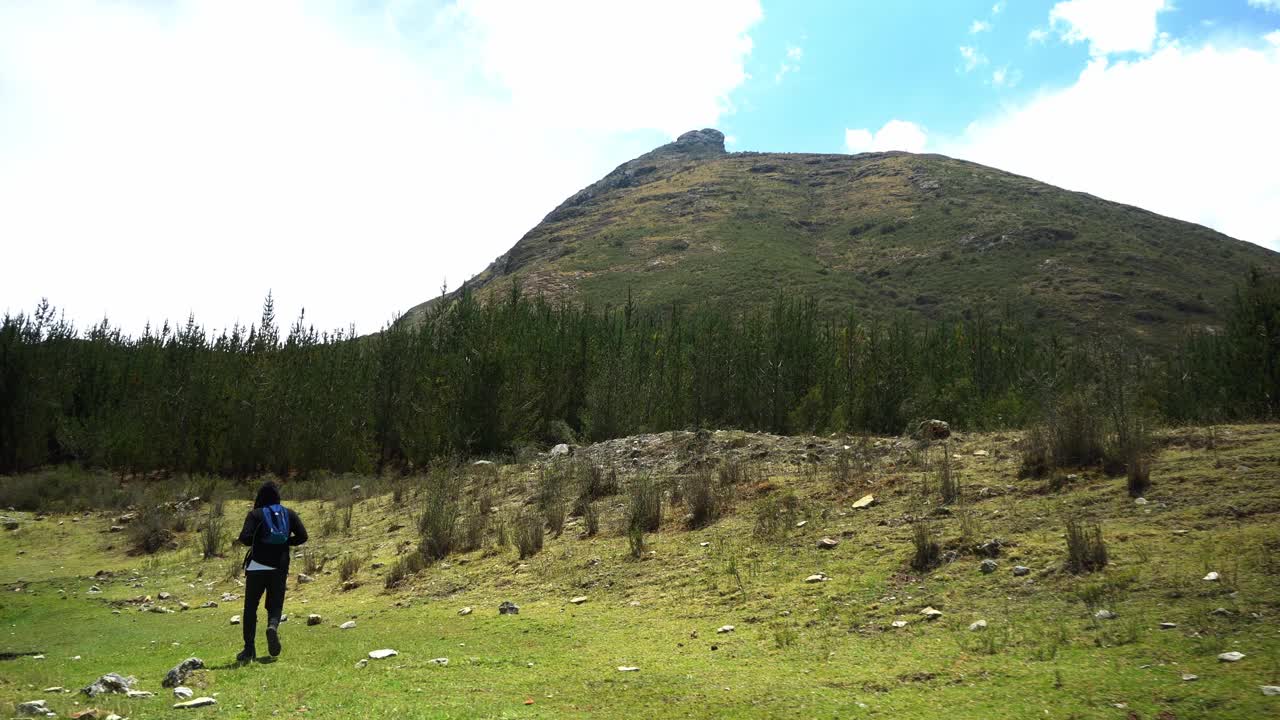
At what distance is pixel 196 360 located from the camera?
30328 mm

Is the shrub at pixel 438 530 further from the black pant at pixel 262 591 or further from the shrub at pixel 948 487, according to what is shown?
the shrub at pixel 948 487

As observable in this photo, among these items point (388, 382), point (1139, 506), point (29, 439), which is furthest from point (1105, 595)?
point (29, 439)

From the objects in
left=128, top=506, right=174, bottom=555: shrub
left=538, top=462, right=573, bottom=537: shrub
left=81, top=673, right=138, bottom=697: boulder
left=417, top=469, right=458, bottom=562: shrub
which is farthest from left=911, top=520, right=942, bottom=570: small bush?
left=128, top=506, right=174, bottom=555: shrub

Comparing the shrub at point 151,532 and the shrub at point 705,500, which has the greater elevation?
the shrub at point 705,500

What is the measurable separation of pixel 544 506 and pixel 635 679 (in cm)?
810

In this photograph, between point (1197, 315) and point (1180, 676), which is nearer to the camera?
point (1180, 676)

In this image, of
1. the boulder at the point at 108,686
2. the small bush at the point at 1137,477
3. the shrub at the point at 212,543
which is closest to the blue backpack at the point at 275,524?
the boulder at the point at 108,686

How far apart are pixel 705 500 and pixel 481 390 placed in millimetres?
14899

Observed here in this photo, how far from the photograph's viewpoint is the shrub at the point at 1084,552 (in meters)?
6.35

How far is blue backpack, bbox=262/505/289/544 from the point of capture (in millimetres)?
7340

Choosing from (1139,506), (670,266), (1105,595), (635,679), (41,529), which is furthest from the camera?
(670,266)

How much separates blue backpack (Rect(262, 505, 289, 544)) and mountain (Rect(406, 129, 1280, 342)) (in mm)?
37729

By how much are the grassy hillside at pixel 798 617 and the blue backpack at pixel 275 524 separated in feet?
3.90

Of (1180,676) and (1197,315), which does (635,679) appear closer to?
(1180,676)
